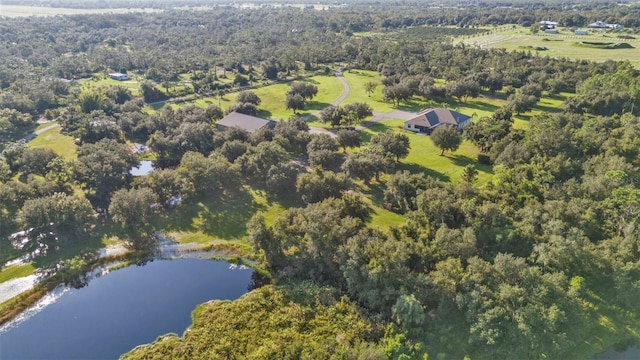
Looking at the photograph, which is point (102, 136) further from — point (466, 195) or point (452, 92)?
point (452, 92)

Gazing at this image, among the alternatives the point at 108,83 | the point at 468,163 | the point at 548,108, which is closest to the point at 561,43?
the point at 548,108

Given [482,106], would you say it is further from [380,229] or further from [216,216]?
[216,216]

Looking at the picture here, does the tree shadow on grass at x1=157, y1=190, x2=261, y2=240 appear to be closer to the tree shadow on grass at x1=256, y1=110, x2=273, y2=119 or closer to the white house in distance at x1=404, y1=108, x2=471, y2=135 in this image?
the tree shadow on grass at x1=256, y1=110, x2=273, y2=119

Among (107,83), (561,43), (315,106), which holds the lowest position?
(315,106)

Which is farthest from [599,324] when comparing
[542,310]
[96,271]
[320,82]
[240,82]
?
[240,82]

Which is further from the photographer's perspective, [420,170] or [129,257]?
[420,170]
